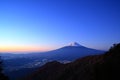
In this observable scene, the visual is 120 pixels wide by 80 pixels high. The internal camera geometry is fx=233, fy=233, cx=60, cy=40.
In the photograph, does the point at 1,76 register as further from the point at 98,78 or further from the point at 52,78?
the point at 52,78

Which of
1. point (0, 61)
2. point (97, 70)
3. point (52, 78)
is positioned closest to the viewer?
point (97, 70)

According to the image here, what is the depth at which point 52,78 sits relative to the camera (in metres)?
47.3

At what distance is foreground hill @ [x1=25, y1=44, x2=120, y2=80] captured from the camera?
761 inches

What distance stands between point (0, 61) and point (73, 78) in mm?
18723

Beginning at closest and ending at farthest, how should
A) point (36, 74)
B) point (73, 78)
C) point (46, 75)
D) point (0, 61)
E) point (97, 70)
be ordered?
1. point (97, 70)
2. point (0, 61)
3. point (73, 78)
4. point (46, 75)
5. point (36, 74)

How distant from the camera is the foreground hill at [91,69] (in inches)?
761

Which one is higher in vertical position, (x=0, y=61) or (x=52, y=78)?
(x=0, y=61)

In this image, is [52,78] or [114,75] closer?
[114,75]

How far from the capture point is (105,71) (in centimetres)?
1942

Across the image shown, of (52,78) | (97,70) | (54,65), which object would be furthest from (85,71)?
(54,65)

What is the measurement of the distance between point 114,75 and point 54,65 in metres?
38.7

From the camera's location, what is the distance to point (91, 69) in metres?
35.0

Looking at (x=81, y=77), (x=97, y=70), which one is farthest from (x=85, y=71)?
(x=97, y=70)

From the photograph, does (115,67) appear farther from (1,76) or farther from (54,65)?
(54,65)
